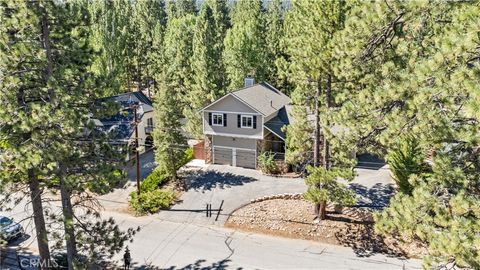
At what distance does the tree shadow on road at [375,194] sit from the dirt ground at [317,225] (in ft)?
4.22

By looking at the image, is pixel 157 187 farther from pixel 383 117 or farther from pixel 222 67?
pixel 383 117

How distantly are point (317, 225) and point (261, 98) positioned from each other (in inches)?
563

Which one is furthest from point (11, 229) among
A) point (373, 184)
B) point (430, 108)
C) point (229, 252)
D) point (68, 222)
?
point (373, 184)

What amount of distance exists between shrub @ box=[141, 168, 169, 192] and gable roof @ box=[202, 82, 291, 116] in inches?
264

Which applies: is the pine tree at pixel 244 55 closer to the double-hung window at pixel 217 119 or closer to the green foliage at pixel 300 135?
the double-hung window at pixel 217 119

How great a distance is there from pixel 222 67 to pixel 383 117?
30.9 metres

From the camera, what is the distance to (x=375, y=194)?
81.6 ft

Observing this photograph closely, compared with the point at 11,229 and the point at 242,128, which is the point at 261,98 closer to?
the point at 242,128

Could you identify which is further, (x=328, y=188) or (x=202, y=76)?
(x=202, y=76)

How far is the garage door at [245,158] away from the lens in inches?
1227

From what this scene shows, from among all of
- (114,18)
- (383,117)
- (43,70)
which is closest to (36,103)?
(43,70)

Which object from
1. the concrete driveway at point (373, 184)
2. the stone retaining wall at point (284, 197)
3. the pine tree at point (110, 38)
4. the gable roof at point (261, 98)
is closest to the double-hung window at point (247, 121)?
the gable roof at point (261, 98)

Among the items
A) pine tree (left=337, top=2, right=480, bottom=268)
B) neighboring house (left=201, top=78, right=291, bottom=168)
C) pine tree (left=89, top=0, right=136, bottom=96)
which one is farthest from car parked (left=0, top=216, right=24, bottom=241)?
pine tree (left=89, top=0, right=136, bottom=96)

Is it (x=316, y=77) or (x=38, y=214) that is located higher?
(x=316, y=77)
